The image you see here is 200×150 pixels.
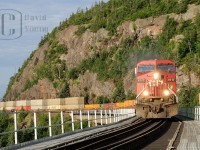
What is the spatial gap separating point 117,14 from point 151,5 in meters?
10.3

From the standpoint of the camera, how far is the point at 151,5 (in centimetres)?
13675

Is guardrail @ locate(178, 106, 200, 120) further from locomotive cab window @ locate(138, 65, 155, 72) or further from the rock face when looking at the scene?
the rock face

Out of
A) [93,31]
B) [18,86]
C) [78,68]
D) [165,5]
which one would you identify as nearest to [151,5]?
[165,5]

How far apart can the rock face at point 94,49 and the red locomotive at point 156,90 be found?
60813 millimetres

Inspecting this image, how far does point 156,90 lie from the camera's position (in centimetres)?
3381

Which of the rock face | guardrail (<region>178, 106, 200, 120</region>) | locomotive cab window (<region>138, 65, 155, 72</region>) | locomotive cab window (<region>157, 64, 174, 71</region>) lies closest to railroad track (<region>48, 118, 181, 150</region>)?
locomotive cab window (<region>157, 64, 174, 71</region>)

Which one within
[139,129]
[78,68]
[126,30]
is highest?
[126,30]

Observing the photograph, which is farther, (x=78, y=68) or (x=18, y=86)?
(x=18, y=86)

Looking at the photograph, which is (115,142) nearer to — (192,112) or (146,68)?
(146,68)

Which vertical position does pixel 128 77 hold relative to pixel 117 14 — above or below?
below

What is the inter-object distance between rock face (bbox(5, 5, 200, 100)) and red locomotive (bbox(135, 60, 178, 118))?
2394 inches

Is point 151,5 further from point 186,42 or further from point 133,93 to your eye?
point 133,93

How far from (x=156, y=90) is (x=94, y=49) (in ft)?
314

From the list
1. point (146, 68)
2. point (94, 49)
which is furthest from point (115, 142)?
point (94, 49)
